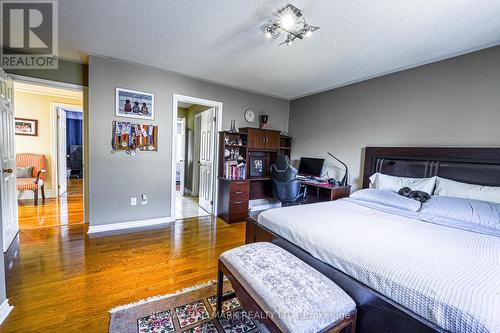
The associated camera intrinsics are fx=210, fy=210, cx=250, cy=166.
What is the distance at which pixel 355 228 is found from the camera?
1638mm

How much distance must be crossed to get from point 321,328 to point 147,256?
206 centimetres

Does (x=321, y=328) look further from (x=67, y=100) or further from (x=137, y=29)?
(x=67, y=100)

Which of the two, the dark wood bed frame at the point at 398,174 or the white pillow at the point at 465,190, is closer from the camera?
the dark wood bed frame at the point at 398,174

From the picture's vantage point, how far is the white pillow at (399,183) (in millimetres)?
2426

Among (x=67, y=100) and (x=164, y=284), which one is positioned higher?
(x=67, y=100)

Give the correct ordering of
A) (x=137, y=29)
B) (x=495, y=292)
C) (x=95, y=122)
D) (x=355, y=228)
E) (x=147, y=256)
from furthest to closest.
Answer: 1. (x=95, y=122)
2. (x=147, y=256)
3. (x=137, y=29)
4. (x=355, y=228)
5. (x=495, y=292)

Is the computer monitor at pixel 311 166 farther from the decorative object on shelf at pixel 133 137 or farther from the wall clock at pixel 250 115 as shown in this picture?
the decorative object on shelf at pixel 133 137

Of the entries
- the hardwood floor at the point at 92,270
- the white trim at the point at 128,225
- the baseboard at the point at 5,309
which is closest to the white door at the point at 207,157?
the white trim at the point at 128,225

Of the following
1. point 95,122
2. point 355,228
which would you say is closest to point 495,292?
point 355,228

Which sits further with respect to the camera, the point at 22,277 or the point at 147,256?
the point at 147,256

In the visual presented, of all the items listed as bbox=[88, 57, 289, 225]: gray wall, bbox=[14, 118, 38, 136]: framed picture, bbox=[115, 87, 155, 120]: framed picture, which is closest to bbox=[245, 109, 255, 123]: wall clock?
bbox=[88, 57, 289, 225]: gray wall

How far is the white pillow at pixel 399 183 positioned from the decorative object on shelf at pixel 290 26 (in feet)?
6.68

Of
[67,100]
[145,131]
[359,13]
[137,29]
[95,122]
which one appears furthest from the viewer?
[67,100]

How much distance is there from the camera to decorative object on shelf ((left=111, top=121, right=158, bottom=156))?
2998 millimetres
